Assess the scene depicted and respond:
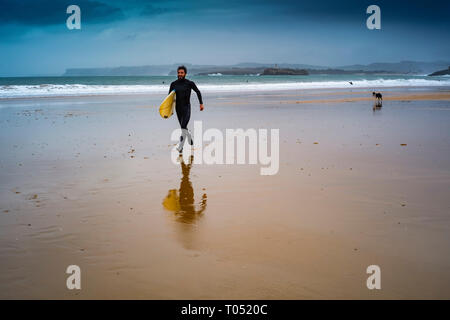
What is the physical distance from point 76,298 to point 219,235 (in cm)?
173

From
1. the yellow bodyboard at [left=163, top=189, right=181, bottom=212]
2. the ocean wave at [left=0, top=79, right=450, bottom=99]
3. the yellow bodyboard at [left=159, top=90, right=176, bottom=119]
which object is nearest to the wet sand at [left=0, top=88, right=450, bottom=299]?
the yellow bodyboard at [left=163, top=189, right=181, bottom=212]

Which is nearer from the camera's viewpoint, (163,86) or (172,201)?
(172,201)

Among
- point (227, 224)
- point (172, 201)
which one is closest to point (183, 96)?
point (172, 201)

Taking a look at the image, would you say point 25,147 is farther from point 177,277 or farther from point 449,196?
point 449,196

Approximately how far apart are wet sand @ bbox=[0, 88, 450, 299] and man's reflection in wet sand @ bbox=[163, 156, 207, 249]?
16 millimetres

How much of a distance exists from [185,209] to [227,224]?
88 cm

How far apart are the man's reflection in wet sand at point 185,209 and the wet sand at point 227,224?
2 cm

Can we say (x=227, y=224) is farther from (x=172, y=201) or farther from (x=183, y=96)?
(x=183, y=96)

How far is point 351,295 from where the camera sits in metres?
3.41

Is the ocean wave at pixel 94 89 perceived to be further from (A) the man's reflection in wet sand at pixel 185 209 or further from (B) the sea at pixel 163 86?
(A) the man's reflection in wet sand at pixel 185 209

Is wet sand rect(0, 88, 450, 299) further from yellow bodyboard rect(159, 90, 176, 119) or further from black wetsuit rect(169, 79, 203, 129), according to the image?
yellow bodyboard rect(159, 90, 176, 119)

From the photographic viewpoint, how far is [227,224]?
499 centimetres

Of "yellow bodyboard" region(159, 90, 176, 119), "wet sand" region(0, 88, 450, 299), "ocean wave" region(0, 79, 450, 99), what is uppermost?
"ocean wave" region(0, 79, 450, 99)

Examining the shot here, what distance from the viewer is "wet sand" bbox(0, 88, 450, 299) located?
3.61m
